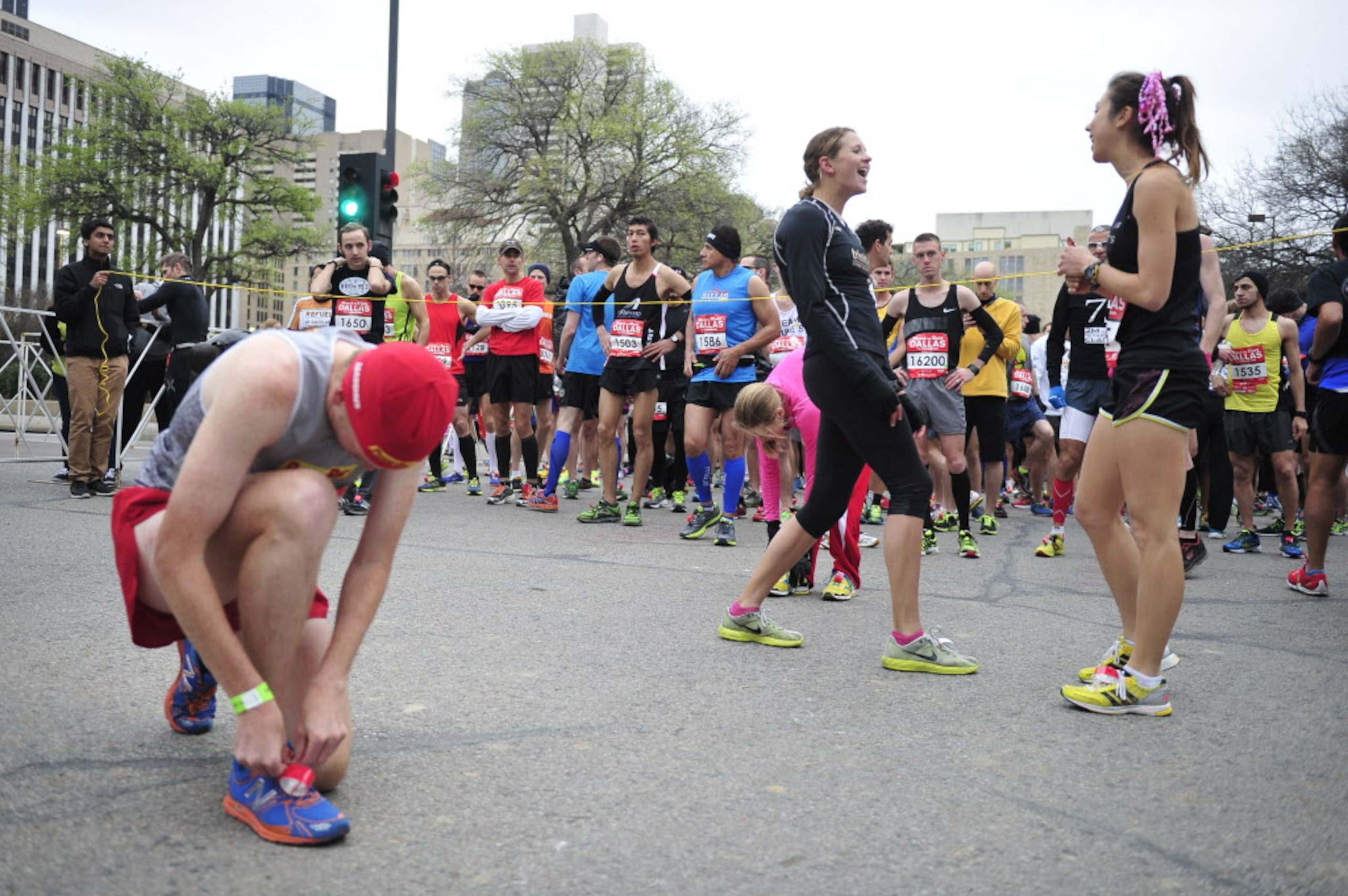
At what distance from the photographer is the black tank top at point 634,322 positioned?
9023mm

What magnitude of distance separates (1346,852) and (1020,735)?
1.00 meters

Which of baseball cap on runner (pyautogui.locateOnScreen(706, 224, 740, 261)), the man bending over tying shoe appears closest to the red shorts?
the man bending over tying shoe

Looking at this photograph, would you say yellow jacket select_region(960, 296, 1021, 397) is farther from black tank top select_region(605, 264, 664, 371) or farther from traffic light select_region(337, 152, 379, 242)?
traffic light select_region(337, 152, 379, 242)

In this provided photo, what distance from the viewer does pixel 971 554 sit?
7.61 metres

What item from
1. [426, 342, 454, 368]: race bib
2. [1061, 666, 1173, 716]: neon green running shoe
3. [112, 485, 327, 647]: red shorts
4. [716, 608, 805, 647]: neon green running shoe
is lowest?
[716, 608, 805, 647]: neon green running shoe

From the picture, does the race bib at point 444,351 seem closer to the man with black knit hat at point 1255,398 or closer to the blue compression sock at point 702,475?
the blue compression sock at point 702,475

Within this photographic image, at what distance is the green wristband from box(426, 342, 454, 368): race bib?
900cm

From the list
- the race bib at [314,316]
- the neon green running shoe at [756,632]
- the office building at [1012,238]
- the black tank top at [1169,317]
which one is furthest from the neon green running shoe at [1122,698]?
the office building at [1012,238]

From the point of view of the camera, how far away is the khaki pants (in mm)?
9078

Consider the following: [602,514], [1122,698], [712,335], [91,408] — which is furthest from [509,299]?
[1122,698]

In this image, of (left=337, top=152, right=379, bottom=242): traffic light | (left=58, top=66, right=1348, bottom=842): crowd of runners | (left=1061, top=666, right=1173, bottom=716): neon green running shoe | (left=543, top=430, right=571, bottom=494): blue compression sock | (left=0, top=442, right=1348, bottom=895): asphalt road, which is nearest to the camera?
(left=0, top=442, right=1348, bottom=895): asphalt road

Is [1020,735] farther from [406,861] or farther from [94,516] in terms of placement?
[94,516]

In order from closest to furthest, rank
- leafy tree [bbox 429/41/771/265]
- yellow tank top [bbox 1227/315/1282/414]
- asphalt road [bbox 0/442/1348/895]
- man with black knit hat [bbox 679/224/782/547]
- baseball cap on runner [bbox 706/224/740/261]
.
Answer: asphalt road [bbox 0/442/1348/895] → man with black knit hat [bbox 679/224/782/547] → baseball cap on runner [bbox 706/224/740/261] → yellow tank top [bbox 1227/315/1282/414] → leafy tree [bbox 429/41/771/265]

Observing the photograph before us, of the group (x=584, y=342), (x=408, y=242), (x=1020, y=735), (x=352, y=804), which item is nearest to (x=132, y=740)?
(x=352, y=804)
